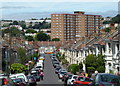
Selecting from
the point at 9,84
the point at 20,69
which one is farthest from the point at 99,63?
the point at 9,84

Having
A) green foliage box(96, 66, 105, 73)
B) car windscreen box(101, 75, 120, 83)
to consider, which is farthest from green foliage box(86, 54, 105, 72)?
car windscreen box(101, 75, 120, 83)

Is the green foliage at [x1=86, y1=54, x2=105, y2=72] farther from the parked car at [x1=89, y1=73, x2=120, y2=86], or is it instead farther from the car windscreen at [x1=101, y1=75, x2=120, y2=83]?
the parked car at [x1=89, y1=73, x2=120, y2=86]

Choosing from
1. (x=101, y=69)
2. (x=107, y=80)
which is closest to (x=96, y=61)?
(x=101, y=69)

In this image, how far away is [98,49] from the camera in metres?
51.4

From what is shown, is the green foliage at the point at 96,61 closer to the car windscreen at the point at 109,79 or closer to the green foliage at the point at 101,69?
the green foliage at the point at 101,69

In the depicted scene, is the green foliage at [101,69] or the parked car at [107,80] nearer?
the parked car at [107,80]

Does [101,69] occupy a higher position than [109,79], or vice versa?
[109,79]

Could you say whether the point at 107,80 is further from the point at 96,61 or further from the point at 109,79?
the point at 96,61

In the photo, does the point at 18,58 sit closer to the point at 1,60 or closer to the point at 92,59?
the point at 1,60

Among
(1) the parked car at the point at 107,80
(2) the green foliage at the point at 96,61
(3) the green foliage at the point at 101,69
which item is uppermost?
(1) the parked car at the point at 107,80

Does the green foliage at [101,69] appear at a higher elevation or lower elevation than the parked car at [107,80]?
lower

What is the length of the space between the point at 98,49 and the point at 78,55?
67.8 feet

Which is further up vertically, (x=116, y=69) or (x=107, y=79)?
(x=107, y=79)

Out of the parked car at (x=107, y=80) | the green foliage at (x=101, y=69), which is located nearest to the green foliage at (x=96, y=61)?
the green foliage at (x=101, y=69)
